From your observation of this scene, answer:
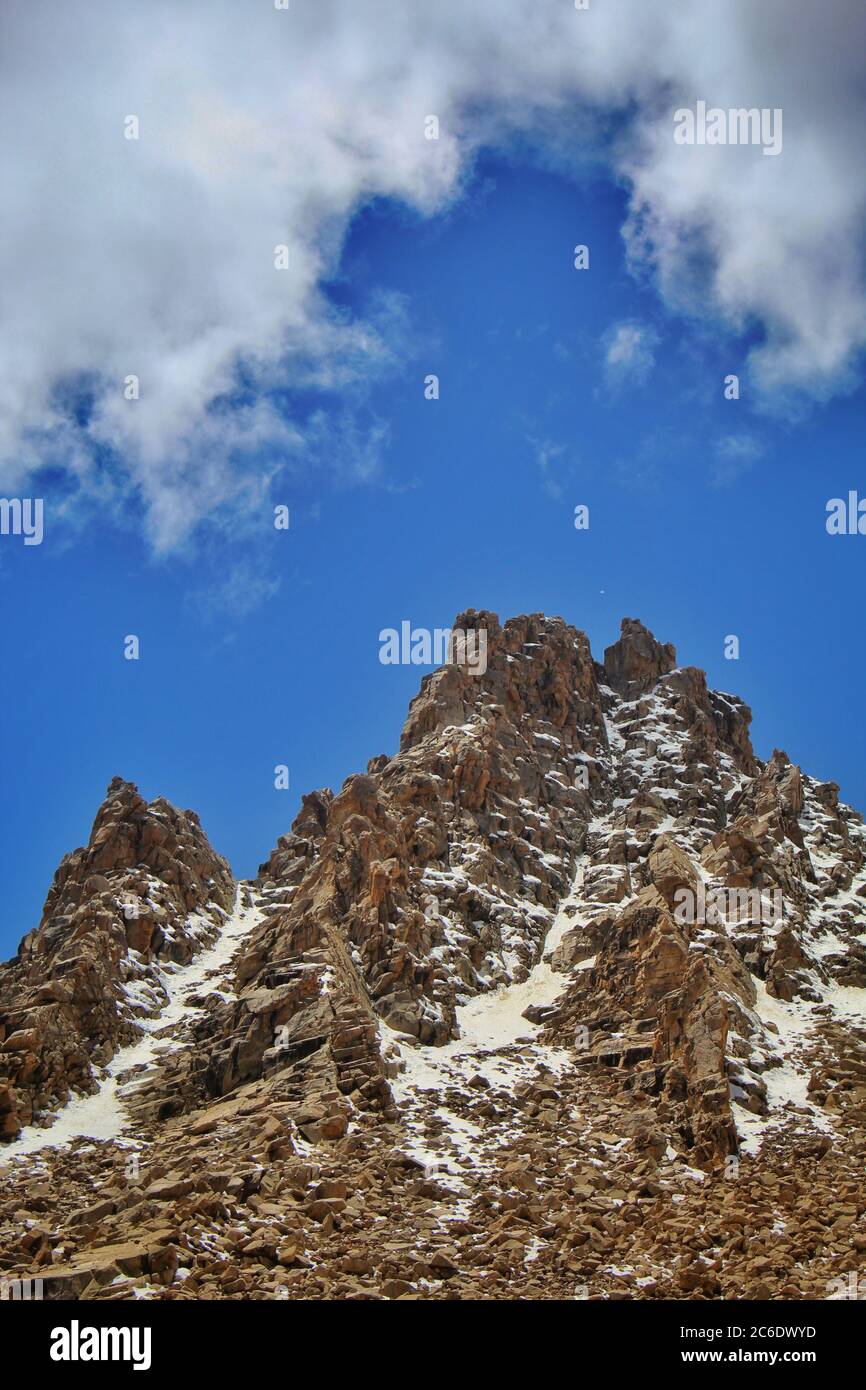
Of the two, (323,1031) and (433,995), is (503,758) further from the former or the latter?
(323,1031)

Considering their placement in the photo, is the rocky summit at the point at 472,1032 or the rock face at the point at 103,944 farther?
the rock face at the point at 103,944

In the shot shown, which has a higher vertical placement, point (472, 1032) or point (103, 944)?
point (103, 944)

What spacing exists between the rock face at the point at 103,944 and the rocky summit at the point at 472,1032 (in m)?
0.27

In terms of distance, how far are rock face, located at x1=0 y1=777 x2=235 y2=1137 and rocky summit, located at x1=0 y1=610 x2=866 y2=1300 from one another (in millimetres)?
272

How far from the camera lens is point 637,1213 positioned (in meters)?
40.4

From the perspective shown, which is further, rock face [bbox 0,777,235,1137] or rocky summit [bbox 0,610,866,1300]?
rock face [bbox 0,777,235,1137]

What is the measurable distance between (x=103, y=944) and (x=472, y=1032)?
1069 inches

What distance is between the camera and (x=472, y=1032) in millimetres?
69875

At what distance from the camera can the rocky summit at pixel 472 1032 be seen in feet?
116

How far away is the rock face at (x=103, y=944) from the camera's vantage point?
6084cm

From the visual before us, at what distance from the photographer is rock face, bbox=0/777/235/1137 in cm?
6084

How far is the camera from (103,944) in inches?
2970

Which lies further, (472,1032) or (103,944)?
(103,944)
